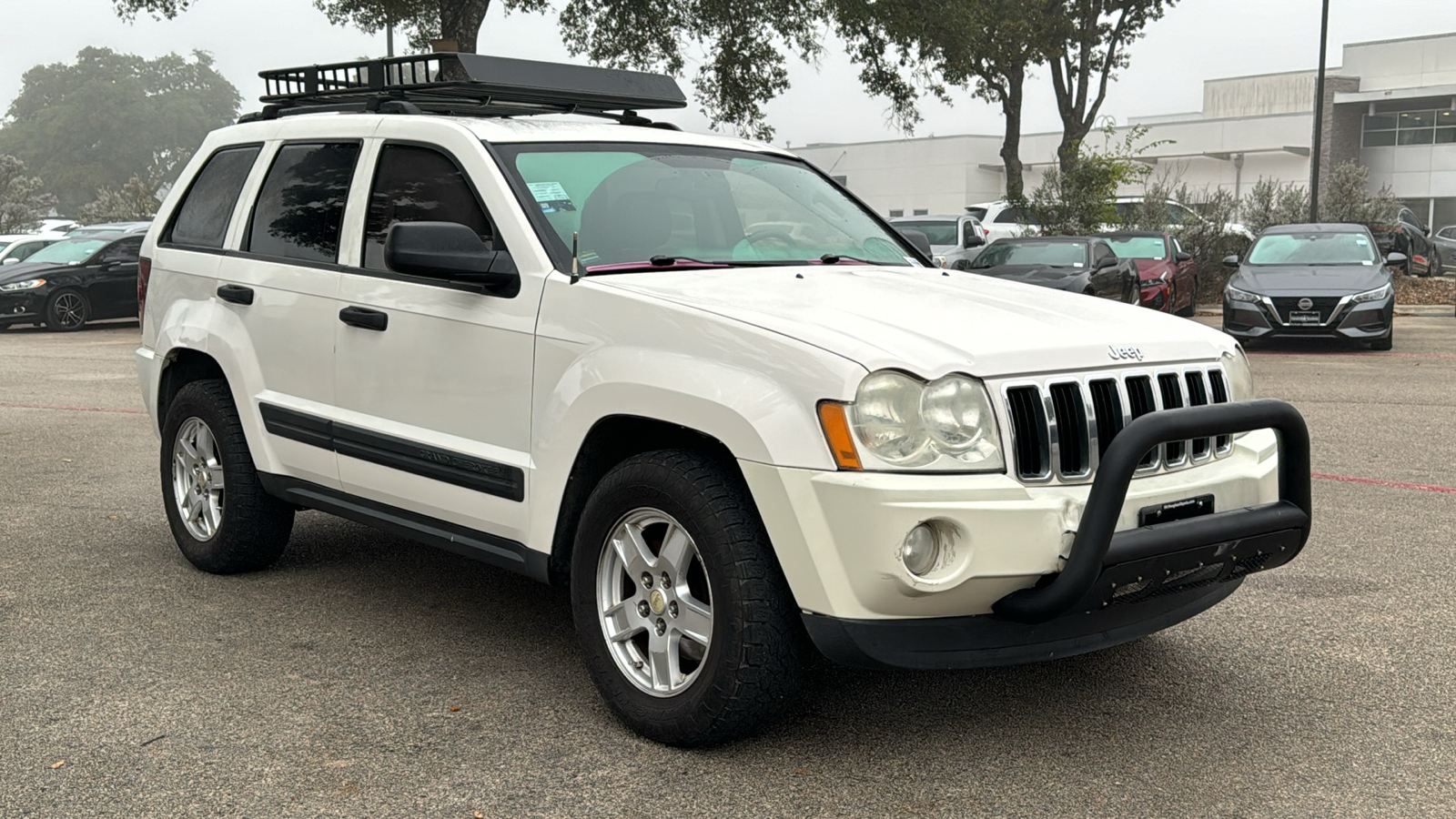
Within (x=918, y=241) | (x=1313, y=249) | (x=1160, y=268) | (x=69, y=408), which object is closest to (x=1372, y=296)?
(x=1313, y=249)

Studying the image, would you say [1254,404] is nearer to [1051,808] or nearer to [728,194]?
[1051,808]

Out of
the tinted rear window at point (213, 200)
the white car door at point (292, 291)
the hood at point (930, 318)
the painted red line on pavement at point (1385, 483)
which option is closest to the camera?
the hood at point (930, 318)

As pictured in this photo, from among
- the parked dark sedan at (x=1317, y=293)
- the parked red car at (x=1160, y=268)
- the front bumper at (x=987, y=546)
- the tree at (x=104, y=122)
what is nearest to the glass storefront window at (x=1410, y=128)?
the parked red car at (x=1160, y=268)

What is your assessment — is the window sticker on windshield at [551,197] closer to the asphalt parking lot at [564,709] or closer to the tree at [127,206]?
the asphalt parking lot at [564,709]

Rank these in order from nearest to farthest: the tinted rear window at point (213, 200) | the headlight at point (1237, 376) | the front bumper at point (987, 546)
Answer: the front bumper at point (987, 546) → the headlight at point (1237, 376) → the tinted rear window at point (213, 200)

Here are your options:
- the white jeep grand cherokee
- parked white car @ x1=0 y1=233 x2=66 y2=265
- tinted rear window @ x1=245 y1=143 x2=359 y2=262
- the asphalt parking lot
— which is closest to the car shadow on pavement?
the asphalt parking lot

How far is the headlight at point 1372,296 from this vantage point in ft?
54.1

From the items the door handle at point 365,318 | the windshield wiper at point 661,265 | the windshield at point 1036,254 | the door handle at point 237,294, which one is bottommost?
the windshield at point 1036,254

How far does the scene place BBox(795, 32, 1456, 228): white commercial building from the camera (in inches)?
2141

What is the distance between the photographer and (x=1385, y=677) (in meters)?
4.61

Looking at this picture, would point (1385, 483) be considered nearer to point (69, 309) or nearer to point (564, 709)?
point (564, 709)

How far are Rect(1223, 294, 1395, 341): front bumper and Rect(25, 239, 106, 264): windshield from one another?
661 inches

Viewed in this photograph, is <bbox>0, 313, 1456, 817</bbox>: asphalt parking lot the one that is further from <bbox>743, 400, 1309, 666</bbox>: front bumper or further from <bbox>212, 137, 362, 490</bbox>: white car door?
<bbox>212, 137, 362, 490</bbox>: white car door

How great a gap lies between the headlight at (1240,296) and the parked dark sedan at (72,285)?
50.7 ft
